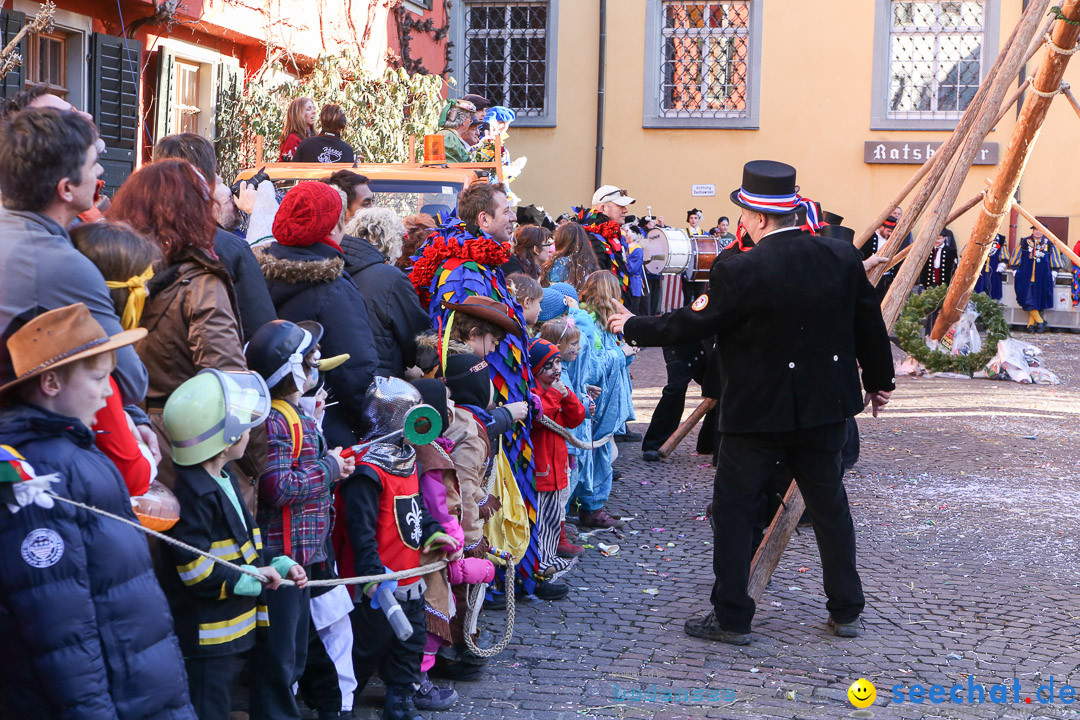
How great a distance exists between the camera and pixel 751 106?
2308cm

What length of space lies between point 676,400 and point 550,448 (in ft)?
11.6

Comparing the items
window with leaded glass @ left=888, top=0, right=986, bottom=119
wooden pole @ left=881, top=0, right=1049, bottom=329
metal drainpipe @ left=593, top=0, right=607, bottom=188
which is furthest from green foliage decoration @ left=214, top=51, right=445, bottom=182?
window with leaded glass @ left=888, top=0, right=986, bottom=119

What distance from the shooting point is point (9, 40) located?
377 inches

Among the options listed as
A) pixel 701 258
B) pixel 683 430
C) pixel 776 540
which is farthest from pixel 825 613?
pixel 701 258

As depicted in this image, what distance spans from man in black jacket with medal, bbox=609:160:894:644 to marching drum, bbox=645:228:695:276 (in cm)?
805

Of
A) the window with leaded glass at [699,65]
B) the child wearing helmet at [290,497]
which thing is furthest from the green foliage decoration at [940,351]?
the child wearing helmet at [290,497]

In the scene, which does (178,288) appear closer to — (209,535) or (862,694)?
(209,535)

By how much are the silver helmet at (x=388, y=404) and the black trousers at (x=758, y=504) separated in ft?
5.21

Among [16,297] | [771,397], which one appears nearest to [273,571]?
[16,297]

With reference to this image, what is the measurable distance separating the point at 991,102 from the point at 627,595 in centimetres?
313

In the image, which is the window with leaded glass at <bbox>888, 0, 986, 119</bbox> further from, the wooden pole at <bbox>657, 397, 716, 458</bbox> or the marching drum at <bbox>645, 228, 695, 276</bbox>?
the wooden pole at <bbox>657, 397, 716, 458</bbox>

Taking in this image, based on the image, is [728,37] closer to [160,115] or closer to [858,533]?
[160,115]

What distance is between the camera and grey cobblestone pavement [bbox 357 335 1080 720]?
4.55m

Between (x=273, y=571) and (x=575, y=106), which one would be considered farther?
(x=575, y=106)
